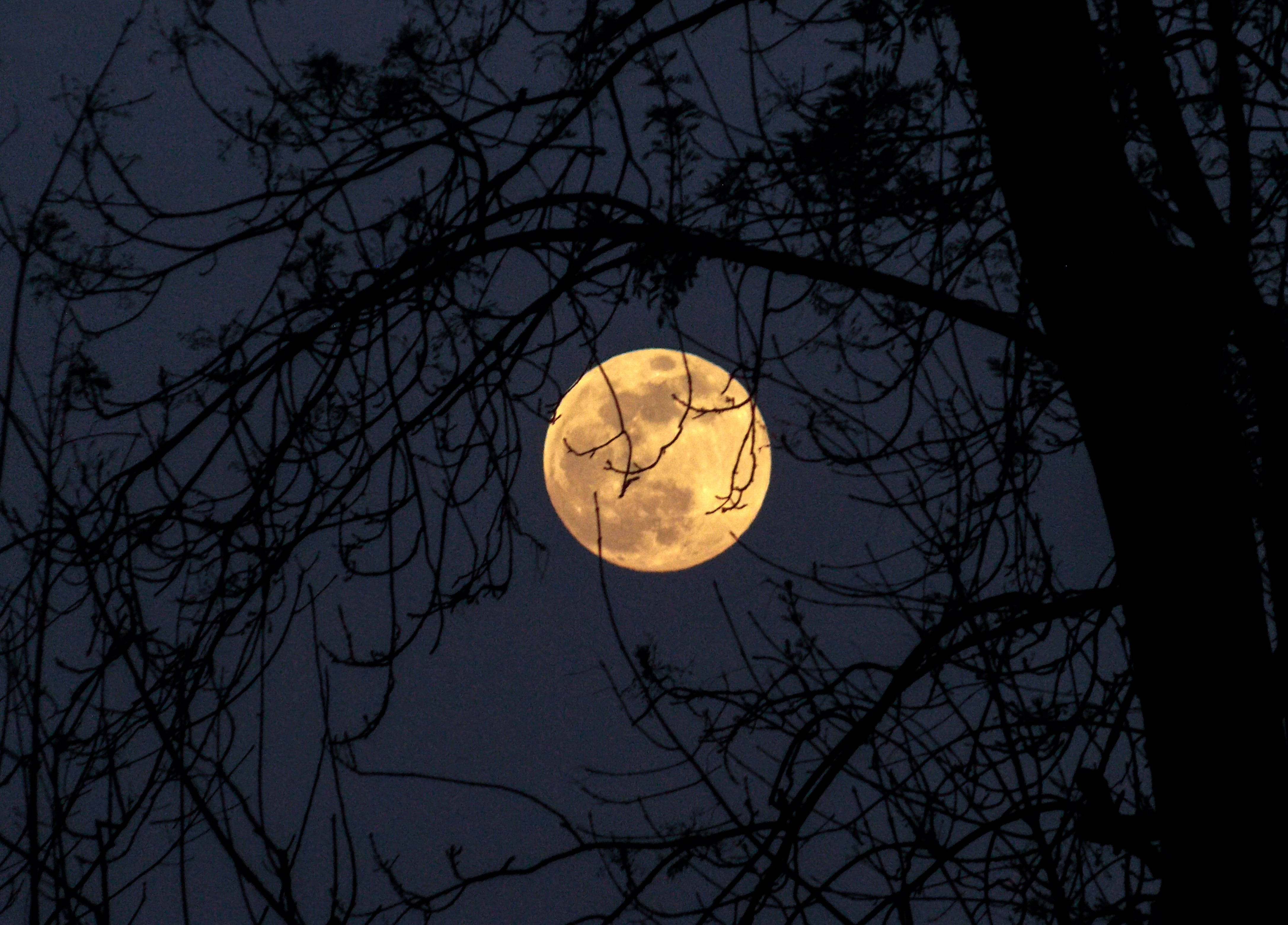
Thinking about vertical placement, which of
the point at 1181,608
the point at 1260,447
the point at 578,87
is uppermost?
the point at 578,87

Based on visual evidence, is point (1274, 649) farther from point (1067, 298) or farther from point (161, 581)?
point (161, 581)

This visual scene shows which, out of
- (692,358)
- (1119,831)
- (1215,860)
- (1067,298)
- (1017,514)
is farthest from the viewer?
(692,358)

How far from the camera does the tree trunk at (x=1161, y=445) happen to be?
8.30 ft

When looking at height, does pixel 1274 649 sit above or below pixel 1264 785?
above

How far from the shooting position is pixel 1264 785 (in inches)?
99.1

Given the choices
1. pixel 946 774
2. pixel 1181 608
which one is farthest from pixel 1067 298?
pixel 946 774

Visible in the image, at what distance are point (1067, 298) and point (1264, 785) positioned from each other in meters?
1.22

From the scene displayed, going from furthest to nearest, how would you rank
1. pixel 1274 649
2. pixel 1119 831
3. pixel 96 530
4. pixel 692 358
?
1. pixel 692 358
2. pixel 96 530
3. pixel 1274 649
4. pixel 1119 831

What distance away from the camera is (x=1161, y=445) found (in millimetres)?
2648

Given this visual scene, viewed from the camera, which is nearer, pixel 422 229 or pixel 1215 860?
pixel 1215 860

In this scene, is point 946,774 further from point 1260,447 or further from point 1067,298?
point 1067,298

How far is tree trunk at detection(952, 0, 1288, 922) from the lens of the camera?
8.30ft

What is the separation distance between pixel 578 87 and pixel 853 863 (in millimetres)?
2831

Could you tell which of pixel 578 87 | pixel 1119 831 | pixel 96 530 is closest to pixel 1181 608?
pixel 1119 831
